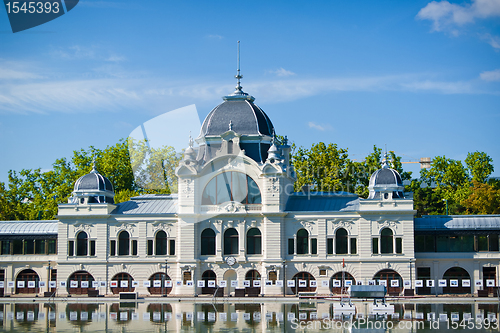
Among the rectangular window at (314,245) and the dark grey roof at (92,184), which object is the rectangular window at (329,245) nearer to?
the rectangular window at (314,245)

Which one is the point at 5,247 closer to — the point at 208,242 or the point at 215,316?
the point at 208,242

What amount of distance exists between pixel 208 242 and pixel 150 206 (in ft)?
25.9

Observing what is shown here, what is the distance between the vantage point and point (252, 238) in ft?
220

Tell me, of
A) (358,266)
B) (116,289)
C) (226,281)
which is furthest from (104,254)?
(358,266)

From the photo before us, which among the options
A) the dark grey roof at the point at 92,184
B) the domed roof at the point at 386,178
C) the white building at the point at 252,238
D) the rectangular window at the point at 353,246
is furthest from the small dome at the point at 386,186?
the dark grey roof at the point at 92,184

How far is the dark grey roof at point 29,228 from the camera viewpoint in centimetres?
7131

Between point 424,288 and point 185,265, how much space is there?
2325cm

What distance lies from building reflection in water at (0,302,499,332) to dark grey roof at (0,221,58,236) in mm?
13150

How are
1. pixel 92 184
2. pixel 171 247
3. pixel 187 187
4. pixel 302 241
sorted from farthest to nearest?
pixel 92 184
pixel 171 247
pixel 187 187
pixel 302 241

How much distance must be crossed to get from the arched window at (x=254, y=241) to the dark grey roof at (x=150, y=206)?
834 centimetres

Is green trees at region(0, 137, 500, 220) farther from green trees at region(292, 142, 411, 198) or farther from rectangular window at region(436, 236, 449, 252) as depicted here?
rectangular window at region(436, 236, 449, 252)

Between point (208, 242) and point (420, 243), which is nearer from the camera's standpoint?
point (420, 243)

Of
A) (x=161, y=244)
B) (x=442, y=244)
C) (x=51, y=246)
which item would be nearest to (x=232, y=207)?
(x=161, y=244)

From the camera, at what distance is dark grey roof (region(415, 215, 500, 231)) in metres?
66.1
